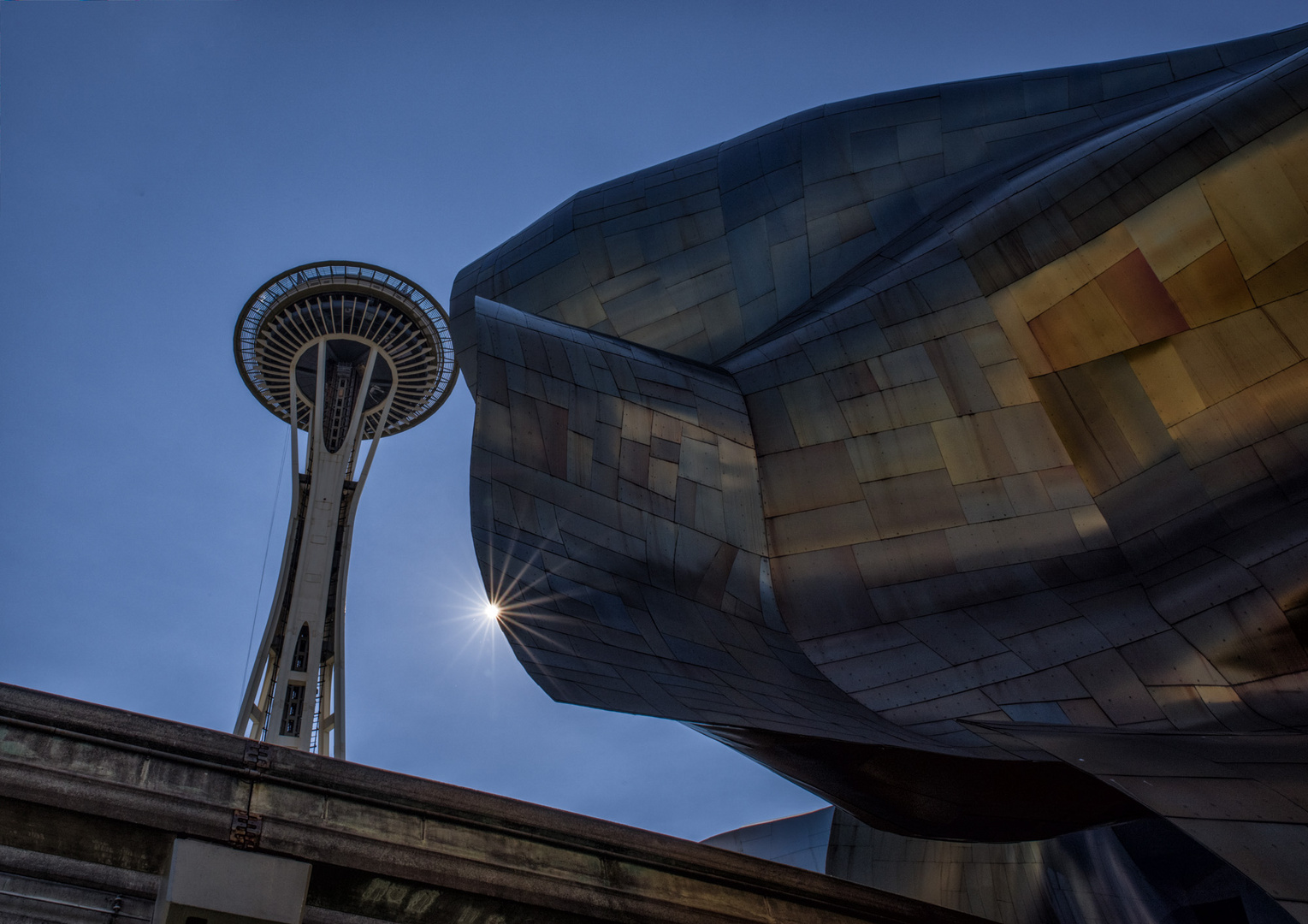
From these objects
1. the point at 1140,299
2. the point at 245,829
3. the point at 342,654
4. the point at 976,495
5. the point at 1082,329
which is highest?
the point at 342,654

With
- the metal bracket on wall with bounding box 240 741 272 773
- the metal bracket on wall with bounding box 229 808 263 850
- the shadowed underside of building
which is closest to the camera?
the metal bracket on wall with bounding box 229 808 263 850

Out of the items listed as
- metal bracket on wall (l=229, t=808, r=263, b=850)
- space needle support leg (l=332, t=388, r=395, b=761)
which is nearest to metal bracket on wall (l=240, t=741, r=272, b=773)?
metal bracket on wall (l=229, t=808, r=263, b=850)

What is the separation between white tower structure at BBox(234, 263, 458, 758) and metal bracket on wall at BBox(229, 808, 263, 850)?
34.1 meters

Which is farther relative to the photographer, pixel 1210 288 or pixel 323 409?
pixel 323 409

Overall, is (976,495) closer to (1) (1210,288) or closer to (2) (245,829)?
(1) (1210,288)

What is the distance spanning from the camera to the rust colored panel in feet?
40.2

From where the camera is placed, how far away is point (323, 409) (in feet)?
165

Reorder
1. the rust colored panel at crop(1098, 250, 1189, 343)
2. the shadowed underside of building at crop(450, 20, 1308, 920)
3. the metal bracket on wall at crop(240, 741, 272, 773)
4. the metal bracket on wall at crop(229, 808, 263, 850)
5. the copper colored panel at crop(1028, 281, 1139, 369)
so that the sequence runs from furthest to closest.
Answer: the copper colored panel at crop(1028, 281, 1139, 369) < the rust colored panel at crop(1098, 250, 1189, 343) < the shadowed underside of building at crop(450, 20, 1308, 920) < the metal bracket on wall at crop(240, 741, 272, 773) < the metal bracket on wall at crop(229, 808, 263, 850)

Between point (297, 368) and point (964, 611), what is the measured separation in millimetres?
49322

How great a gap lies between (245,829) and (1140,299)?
38.2 feet

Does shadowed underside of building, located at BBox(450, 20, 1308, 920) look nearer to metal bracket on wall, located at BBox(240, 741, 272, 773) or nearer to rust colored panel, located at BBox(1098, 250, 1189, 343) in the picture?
rust colored panel, located at BBox(1098, 250, 1189, 343)

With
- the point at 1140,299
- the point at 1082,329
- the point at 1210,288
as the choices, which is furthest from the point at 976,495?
the point at 1210,288

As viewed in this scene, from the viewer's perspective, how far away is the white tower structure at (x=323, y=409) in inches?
1638

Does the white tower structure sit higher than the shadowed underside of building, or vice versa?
the white tower structure
